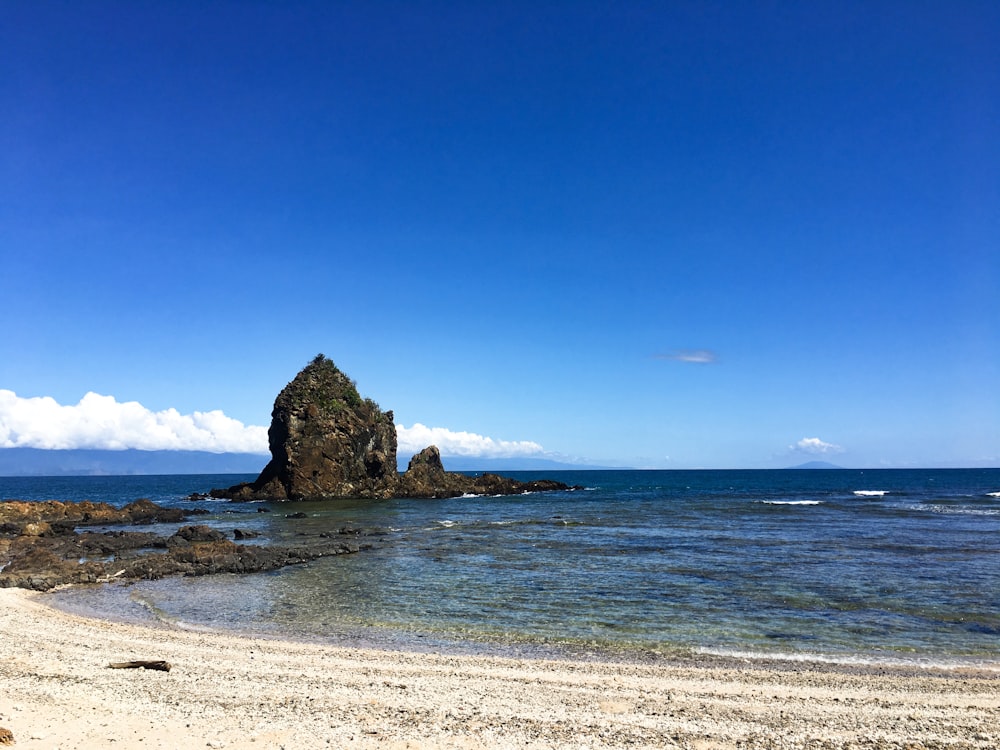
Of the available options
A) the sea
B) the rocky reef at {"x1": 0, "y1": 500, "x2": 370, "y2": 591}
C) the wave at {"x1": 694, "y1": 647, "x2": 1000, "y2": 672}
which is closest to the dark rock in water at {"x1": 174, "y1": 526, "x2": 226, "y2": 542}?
the rocky reef at {"x1": 0, "y1": 500, "x2": 370, "y2": 591}

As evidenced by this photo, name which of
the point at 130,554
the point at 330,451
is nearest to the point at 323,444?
the point at 330,451

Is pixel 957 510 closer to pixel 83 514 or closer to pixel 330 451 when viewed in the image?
pixel 330 451

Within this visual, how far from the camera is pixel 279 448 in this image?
87500 millimetres

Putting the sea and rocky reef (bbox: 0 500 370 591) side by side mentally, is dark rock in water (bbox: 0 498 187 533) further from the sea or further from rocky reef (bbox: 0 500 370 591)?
the sea

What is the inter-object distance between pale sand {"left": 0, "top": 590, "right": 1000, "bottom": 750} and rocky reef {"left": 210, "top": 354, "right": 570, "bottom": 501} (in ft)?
231

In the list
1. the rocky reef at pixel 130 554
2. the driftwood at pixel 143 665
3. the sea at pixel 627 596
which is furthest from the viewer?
the rocky reef at pixel 130 554

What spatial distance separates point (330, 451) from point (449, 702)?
78.7m

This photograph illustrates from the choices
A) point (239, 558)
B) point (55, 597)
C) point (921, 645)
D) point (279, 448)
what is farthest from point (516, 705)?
point (279, 448)

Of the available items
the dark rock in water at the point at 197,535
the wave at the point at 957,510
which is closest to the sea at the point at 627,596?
the dark rock in water at the point at 197,535

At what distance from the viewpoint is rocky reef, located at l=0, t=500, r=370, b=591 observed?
87.1 feet

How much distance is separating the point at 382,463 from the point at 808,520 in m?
59.4

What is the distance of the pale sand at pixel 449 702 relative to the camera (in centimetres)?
999

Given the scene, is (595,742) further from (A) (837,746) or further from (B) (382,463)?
(B) (382,463)

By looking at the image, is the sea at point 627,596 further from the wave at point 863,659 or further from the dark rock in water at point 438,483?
the dark rock in water at point 438,483
